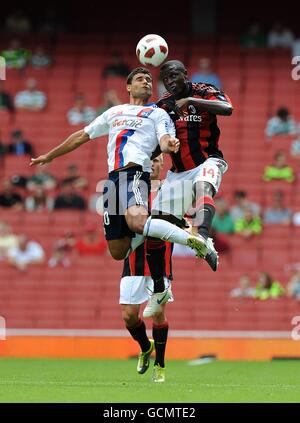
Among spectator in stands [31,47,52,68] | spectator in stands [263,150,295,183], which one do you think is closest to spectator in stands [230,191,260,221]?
spectator in stands [263,150,295,183]

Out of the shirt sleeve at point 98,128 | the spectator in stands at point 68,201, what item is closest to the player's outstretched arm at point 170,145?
the shirt sleeve at point 98,128

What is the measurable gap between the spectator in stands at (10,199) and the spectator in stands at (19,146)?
126cm

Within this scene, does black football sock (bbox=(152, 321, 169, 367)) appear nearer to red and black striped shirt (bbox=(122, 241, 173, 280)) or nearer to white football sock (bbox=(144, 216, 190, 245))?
red and black striped shirt (bbox=(122, 241, 173, 280))

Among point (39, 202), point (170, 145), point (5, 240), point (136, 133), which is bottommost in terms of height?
point (5, 240)

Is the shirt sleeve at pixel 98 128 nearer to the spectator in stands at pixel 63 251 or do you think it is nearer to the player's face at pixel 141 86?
the player's face at pixel 141 86

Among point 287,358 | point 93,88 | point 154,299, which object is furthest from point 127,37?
point 154,299

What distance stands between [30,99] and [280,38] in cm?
576

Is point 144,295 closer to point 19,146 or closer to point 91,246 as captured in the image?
point 91,246

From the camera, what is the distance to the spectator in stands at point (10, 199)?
2314cm

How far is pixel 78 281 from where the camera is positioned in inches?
874

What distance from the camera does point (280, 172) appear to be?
23547 millimetres

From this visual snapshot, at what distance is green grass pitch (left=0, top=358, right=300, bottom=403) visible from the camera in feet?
33.0

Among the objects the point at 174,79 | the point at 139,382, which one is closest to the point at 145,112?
the point at 174,79

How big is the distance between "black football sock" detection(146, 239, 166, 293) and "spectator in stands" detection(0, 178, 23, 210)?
1126cm
